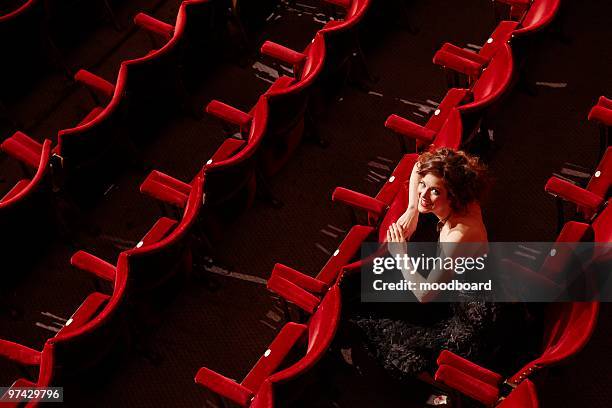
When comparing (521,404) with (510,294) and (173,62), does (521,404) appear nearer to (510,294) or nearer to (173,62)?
(510,294)

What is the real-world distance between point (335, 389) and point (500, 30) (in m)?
0.49

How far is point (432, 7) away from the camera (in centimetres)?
128

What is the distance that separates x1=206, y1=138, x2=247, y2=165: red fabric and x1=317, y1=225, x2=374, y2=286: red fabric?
19 cm

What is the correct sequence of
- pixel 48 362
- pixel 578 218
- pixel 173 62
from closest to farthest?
pixel 48 362 → pixel 578 218 → pixel 173 62

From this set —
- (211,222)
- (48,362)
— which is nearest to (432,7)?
(211,222)

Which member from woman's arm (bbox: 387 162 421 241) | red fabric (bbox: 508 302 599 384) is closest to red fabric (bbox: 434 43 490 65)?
woman's arm (bbox: 387 162 421 241)

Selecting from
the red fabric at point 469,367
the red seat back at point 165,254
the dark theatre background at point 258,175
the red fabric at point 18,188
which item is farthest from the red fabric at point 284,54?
the red fabric at point 469,367

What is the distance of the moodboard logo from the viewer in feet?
2.72

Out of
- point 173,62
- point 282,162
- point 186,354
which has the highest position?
point 173,62

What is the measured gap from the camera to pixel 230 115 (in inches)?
40.5

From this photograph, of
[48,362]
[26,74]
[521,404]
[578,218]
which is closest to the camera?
[521,404]

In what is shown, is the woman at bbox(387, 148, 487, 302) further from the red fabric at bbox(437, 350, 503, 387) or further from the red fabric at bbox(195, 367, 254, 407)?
the red fabric at bbox(195, 367, 254, 407)

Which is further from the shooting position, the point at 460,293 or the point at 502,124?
the point at 502,124

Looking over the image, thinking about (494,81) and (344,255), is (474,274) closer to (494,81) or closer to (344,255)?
(344,255)
